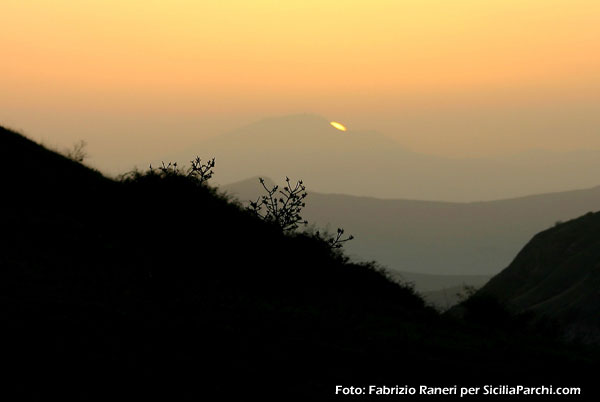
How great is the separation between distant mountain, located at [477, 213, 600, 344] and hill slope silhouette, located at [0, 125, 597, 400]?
92.4ft

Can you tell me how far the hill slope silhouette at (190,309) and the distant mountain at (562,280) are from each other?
92.4 feet

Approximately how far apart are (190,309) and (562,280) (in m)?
67.6

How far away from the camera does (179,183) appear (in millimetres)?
27016

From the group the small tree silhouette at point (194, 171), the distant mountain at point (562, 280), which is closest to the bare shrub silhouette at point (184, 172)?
the small tree silhouette at point (194, 171)

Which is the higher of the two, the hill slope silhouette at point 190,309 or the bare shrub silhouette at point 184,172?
the bare shrub silhouette at point 184,172

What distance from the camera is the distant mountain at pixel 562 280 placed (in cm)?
6153

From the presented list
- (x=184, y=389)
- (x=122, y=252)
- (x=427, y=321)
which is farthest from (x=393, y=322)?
(x=184, y=389)

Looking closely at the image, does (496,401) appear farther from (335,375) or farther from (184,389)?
(184,389)

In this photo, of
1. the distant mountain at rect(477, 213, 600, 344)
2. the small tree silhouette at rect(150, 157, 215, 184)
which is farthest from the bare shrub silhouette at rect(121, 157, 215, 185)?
the distant mountain at rect(477, 213, 600, 344)

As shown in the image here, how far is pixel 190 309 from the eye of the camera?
16.6 metres

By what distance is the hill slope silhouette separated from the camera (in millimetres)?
11633

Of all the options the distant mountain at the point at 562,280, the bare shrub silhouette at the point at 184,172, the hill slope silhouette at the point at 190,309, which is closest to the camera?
the hill slope silhouette at the point at 190,309

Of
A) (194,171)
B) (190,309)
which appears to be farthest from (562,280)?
(190,309)

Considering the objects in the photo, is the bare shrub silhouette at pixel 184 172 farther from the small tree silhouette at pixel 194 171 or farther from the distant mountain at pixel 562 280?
the distant mountain at pixel 562 280
